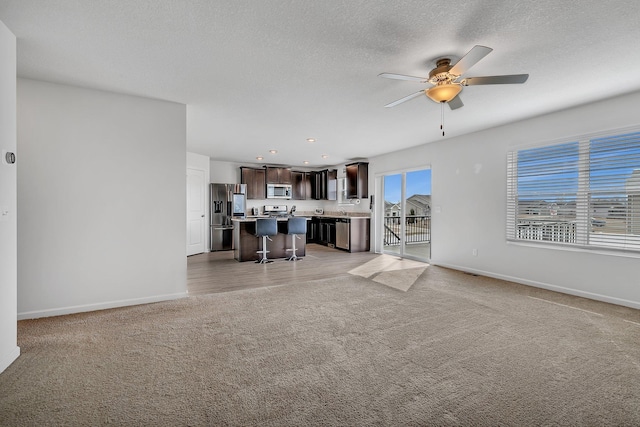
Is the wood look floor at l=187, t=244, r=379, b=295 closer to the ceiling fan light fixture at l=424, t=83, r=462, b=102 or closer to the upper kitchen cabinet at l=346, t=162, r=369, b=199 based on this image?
the upper kitchen cabinet at l=346, t=162, r=369, b=199

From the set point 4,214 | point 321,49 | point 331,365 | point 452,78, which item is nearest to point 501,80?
point 452,78

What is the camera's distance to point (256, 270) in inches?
213

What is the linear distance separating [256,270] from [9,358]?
3432 mm

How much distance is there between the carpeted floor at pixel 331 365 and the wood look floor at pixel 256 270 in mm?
901

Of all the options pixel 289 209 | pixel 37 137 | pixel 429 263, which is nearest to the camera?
pixel 37 137

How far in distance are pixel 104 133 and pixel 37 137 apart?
581mm

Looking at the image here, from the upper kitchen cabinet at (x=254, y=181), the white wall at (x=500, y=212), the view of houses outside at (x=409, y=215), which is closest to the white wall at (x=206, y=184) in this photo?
the upper kitchen cabinet at (x=254, y=181)

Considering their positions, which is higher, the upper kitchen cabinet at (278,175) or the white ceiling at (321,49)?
the white ceiling at (321,49)

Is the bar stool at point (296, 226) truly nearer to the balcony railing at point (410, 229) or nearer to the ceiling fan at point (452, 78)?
the balcony railing at point (410, 229)

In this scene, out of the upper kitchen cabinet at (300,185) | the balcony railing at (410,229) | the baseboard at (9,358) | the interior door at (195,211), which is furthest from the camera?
the upper kitchen cabinet at (300,185)

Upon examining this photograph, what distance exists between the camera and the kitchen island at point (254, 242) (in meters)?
6.29

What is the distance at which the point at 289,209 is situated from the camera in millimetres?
9492

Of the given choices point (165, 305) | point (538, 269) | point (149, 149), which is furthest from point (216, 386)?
point (538, 269)

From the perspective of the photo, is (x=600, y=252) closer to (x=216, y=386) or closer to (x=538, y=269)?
(x=538, y=269)
